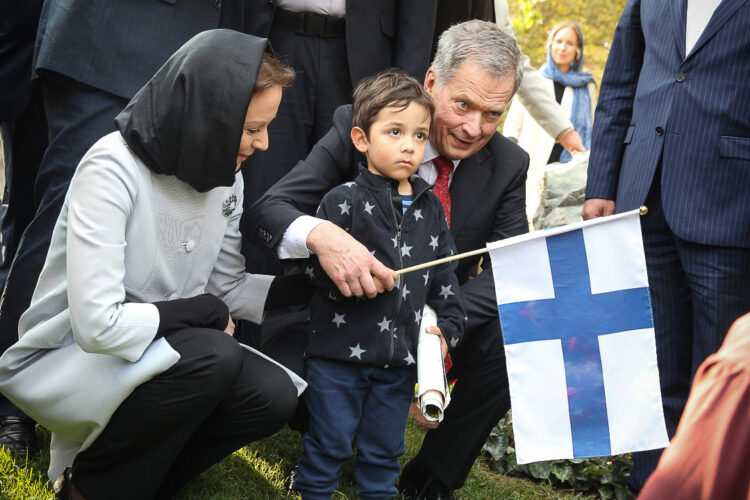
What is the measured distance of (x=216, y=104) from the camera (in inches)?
111

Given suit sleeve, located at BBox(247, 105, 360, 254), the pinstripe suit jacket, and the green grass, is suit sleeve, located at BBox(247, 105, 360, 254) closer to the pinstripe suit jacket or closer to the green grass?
the green grass

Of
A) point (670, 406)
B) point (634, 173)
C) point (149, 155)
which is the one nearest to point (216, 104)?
point (149, 155)

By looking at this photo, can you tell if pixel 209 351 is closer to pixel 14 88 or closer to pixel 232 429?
pixel 232 429

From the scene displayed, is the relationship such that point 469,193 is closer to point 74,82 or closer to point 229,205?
point 229,205

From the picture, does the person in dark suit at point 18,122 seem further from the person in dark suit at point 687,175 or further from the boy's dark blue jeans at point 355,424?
the person in dark suit at point 687,175

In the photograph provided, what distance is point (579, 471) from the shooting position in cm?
414

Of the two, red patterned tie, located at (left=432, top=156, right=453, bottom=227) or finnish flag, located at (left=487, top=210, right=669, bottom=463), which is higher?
red patterned tie, located at (left=432, top=156, right=453, bottom=227)

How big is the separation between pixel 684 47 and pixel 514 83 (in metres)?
0.64

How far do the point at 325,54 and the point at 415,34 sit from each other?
1.34 feet

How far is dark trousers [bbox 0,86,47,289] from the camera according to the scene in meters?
3.99

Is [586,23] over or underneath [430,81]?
over

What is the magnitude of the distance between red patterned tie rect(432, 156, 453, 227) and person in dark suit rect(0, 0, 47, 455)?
1.69m

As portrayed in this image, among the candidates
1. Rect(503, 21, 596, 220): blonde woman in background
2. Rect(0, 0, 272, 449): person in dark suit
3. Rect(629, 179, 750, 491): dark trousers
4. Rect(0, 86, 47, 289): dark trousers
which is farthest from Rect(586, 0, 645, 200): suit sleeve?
Rect(503, 21, 596, 220): blonde woman in background

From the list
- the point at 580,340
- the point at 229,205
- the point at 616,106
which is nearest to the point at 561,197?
the point at 616,106
